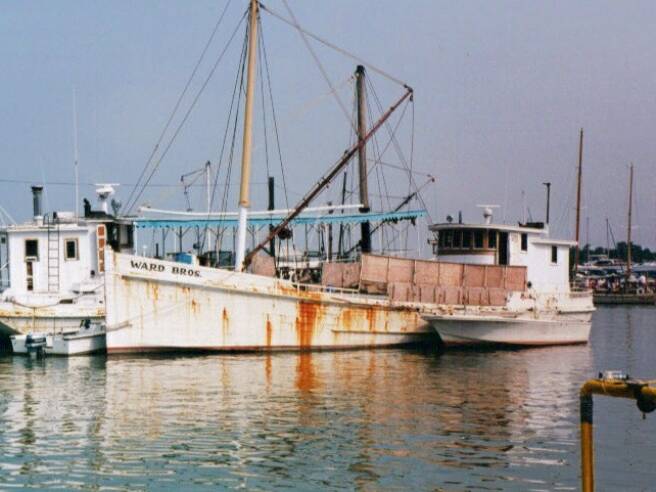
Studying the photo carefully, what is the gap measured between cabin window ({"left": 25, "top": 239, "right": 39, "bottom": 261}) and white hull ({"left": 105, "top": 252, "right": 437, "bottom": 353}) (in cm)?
793

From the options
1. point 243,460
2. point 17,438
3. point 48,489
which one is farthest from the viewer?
point 17,438

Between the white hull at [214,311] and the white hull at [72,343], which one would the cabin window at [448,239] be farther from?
the white hull at [72,343]

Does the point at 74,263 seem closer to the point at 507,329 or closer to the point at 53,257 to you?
the point at 53,257

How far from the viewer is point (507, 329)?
121 feet

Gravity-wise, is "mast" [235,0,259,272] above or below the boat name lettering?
above

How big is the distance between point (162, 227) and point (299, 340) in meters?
9.86

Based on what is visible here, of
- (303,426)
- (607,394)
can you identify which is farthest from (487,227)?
(607,394)

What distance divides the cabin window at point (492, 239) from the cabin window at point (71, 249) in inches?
696

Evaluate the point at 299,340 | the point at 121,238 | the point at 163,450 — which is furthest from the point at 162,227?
the point at 163,450

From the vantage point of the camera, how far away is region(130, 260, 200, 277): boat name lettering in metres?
30.5

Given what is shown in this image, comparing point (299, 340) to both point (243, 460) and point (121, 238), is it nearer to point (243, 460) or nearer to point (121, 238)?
point (121, 238)

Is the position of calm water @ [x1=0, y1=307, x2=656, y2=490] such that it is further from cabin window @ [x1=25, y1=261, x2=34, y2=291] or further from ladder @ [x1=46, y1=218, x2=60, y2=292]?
cabin window @ [x1=25, y1=261, x2=34, y2=291]

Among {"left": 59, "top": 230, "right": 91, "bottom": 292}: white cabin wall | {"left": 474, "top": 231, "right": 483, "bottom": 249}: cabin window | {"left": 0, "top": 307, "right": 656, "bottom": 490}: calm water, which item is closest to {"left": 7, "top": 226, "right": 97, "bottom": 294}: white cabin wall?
{"left": 59, "top": 230, "right": 91, "bottom": 292}: white cabin wall

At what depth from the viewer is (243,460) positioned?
15.4m
